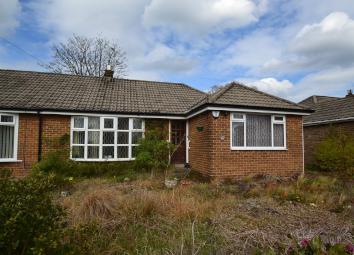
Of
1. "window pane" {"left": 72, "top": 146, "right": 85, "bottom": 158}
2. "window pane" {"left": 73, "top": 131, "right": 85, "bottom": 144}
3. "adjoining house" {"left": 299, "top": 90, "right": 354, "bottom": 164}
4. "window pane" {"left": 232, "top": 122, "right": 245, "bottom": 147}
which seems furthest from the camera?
"adjoining house" {"left": 299, "top": 90, "right": 354, "bottom": 164}

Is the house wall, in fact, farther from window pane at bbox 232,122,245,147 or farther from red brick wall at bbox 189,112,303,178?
window pane at bbox 232,122,245,147

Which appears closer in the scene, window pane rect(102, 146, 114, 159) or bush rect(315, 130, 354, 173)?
bush rect(315, 130, 354, 173)

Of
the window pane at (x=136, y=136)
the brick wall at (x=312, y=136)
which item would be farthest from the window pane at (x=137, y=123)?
the brick wall at (x=312, y=136)

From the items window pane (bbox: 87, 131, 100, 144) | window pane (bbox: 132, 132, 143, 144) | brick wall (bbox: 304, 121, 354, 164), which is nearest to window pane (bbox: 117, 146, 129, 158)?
window pane (bbox: 132, 132, 143, 144)

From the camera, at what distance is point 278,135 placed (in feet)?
36.9

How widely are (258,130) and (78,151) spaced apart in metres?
8.03

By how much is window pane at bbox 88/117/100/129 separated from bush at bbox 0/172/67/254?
29.9ft

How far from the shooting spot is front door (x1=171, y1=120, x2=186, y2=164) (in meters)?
13.1

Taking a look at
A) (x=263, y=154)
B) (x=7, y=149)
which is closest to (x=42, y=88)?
(x=7, y=149)

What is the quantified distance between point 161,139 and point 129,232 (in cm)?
822

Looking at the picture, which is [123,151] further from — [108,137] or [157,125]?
[157,125]

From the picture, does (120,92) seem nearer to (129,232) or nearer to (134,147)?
(134,147)

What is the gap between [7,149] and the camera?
1102 centimetres

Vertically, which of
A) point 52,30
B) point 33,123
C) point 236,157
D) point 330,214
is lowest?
point 330,214
